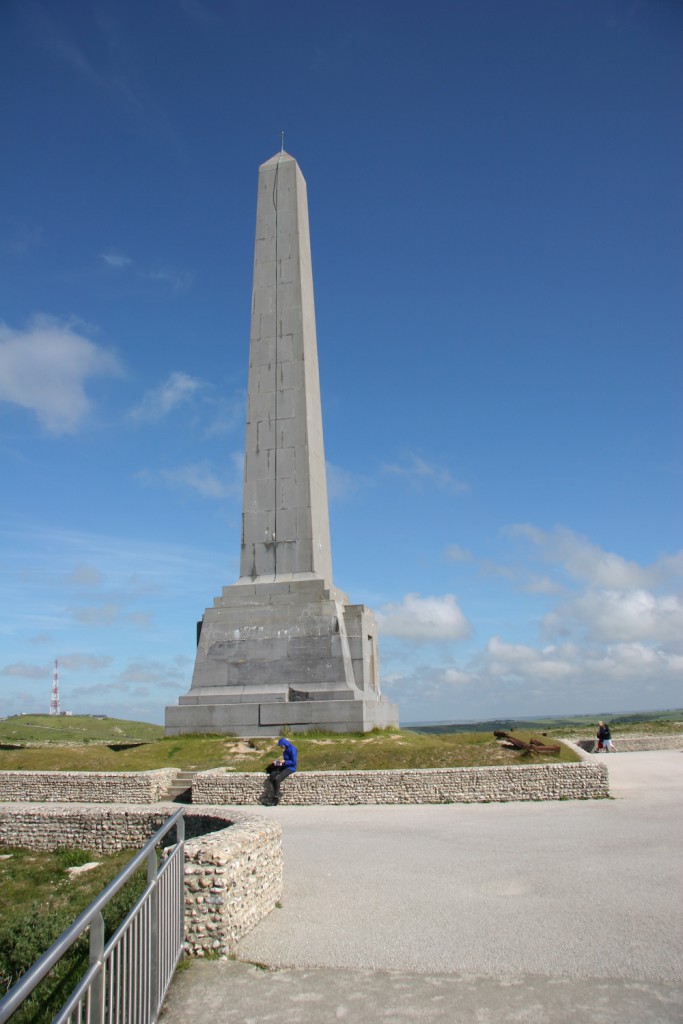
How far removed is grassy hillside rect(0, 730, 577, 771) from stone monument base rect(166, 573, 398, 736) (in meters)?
0.69

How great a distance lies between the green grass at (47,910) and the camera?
225 inches

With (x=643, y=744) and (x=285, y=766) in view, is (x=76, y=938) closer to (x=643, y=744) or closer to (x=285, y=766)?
(x=285, y=766)

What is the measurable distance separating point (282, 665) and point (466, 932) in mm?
16354

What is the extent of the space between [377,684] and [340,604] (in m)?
3.70

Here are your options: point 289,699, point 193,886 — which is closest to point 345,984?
point 193,886

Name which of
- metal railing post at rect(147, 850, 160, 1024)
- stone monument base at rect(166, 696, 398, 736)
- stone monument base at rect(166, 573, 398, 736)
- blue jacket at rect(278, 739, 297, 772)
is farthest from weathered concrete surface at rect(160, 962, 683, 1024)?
stone monument base at rect(166, 573, 398, 736)

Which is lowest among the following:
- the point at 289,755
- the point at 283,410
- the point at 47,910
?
the point at 47,910

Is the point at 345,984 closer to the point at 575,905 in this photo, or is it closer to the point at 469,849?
the point at 575,905

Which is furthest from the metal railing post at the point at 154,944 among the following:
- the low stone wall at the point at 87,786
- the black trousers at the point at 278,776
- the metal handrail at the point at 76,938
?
the low stone wall at the point at 87,786

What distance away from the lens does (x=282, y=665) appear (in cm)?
2256

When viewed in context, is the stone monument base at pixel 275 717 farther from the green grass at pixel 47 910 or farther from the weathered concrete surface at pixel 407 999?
the weathered concrete surface at pixel 407 999

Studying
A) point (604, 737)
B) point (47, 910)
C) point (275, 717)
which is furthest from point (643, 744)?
point (47, 910)

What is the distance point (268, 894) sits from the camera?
751 cm

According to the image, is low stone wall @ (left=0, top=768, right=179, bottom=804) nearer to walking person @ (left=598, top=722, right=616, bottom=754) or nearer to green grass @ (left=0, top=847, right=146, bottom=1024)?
green grass @ (left=0, top=847, right=146, bottom=1024)
